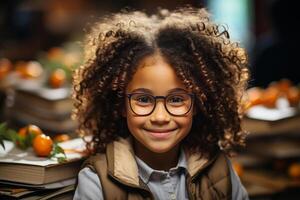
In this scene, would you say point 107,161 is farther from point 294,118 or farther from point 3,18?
point 3,18

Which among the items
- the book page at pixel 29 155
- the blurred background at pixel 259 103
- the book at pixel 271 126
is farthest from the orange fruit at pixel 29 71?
the book at pixel 271 126

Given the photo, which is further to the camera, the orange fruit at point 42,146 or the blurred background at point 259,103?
the blurred background at point 259,103

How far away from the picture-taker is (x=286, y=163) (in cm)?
226

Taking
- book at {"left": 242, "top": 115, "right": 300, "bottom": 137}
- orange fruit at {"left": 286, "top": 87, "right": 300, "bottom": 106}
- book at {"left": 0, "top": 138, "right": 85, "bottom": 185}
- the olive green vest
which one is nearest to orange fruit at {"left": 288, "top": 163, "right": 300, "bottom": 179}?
book at {"left": 242, "top": 115, "right": 300, "bottom": 137}

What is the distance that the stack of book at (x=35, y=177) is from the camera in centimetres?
164

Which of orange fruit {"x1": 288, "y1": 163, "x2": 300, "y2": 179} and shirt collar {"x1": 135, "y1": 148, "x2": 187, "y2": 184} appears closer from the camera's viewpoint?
shirt collar {"x1": 135, "y1": 148, "x2": 187, "y2": 184}

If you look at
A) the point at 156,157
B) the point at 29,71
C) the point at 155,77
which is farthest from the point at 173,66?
the point at 29,71

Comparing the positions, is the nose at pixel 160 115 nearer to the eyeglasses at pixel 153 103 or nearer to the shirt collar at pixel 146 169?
the eyeglasses at pixel 153 103

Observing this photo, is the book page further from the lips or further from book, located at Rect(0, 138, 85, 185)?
the lips

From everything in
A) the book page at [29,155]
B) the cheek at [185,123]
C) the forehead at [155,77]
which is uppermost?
the forehead at [155,77]

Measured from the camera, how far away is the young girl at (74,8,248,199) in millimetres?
1613

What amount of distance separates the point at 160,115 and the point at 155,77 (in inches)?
4.3

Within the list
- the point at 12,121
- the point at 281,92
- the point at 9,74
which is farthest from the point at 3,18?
the point at 281,92

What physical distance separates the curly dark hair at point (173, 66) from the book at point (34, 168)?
0.31 ft
